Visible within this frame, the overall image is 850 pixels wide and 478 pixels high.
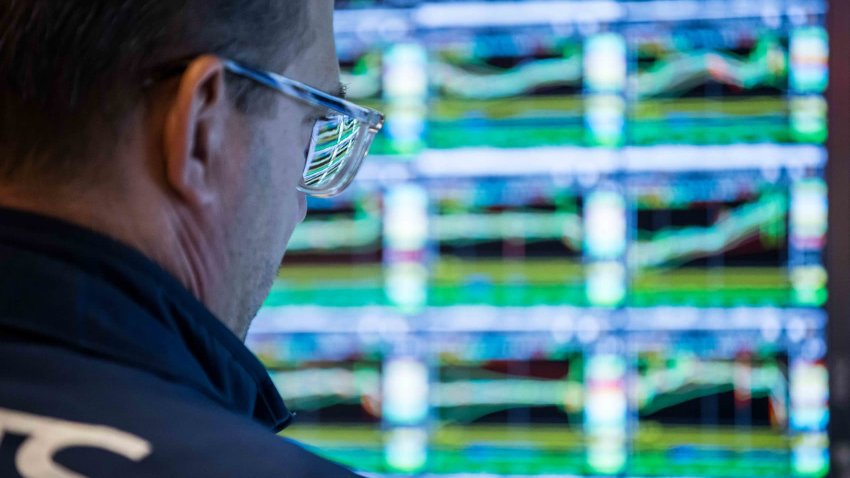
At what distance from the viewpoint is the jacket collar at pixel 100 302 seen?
0.50m

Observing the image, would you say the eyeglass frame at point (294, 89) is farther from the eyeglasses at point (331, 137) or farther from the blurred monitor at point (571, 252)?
the blurred monitor at point (571, 252)

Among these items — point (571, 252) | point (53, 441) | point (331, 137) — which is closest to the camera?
point (53, 441)

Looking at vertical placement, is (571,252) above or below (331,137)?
above

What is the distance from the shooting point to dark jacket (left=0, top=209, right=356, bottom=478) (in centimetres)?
45

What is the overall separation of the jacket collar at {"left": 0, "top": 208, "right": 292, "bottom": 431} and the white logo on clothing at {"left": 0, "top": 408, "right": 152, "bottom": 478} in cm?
4

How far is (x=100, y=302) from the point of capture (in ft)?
1.70

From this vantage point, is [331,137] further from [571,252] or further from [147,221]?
[571,252]

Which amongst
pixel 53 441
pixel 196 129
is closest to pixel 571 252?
pixel 196 129

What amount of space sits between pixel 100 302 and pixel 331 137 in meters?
0.25

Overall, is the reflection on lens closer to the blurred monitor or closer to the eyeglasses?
the eyeglasses

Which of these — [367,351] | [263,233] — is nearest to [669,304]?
[367,351]

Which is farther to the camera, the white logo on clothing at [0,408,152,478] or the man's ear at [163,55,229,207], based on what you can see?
the man's ear at [163,55,229,207]

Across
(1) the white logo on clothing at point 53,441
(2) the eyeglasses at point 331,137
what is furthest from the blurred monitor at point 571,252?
(1) the white logo on clothing at point 53,441

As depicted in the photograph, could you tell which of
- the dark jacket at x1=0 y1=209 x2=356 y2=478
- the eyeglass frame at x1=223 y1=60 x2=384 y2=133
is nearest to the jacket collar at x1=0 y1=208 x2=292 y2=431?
the dark jacket at x1=0 y1=209 x2=356 y2=478
